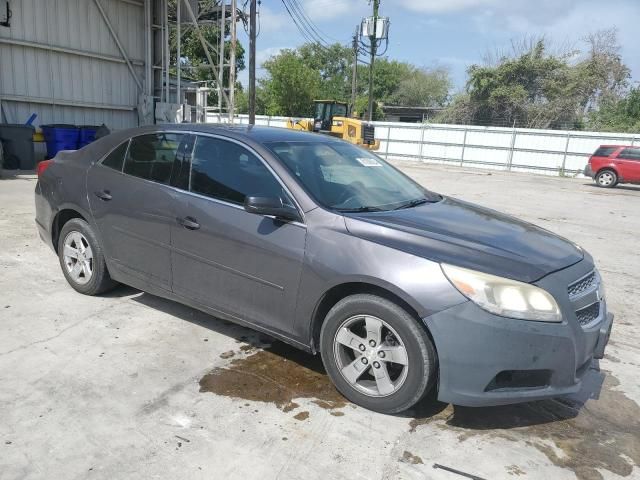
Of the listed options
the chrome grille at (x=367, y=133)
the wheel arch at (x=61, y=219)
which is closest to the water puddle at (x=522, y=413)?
the wheel arch at (x=61, y=219)

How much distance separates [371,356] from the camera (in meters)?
2.98

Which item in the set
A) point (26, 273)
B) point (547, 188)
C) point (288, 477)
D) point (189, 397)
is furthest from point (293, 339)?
point (547, 188)

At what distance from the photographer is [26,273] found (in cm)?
526

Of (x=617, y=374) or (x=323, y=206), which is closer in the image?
(x=323, y=206)

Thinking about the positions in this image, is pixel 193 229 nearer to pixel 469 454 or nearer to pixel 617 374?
pixel 469 454

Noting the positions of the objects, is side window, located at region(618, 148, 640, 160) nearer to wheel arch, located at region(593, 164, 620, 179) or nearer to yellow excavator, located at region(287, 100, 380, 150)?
wheel arch, located at region(593, 164, 620, 179)

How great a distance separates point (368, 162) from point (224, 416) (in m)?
2.26

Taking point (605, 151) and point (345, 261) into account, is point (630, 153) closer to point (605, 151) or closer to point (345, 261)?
point (605, 151)

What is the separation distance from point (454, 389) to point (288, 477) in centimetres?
95

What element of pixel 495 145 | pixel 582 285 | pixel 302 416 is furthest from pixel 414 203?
pixel 495 145

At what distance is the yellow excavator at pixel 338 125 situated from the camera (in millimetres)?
Result: 25094

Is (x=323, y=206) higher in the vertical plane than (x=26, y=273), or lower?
higher

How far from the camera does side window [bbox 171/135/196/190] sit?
3.83m

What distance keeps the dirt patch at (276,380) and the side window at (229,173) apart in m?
1.11
